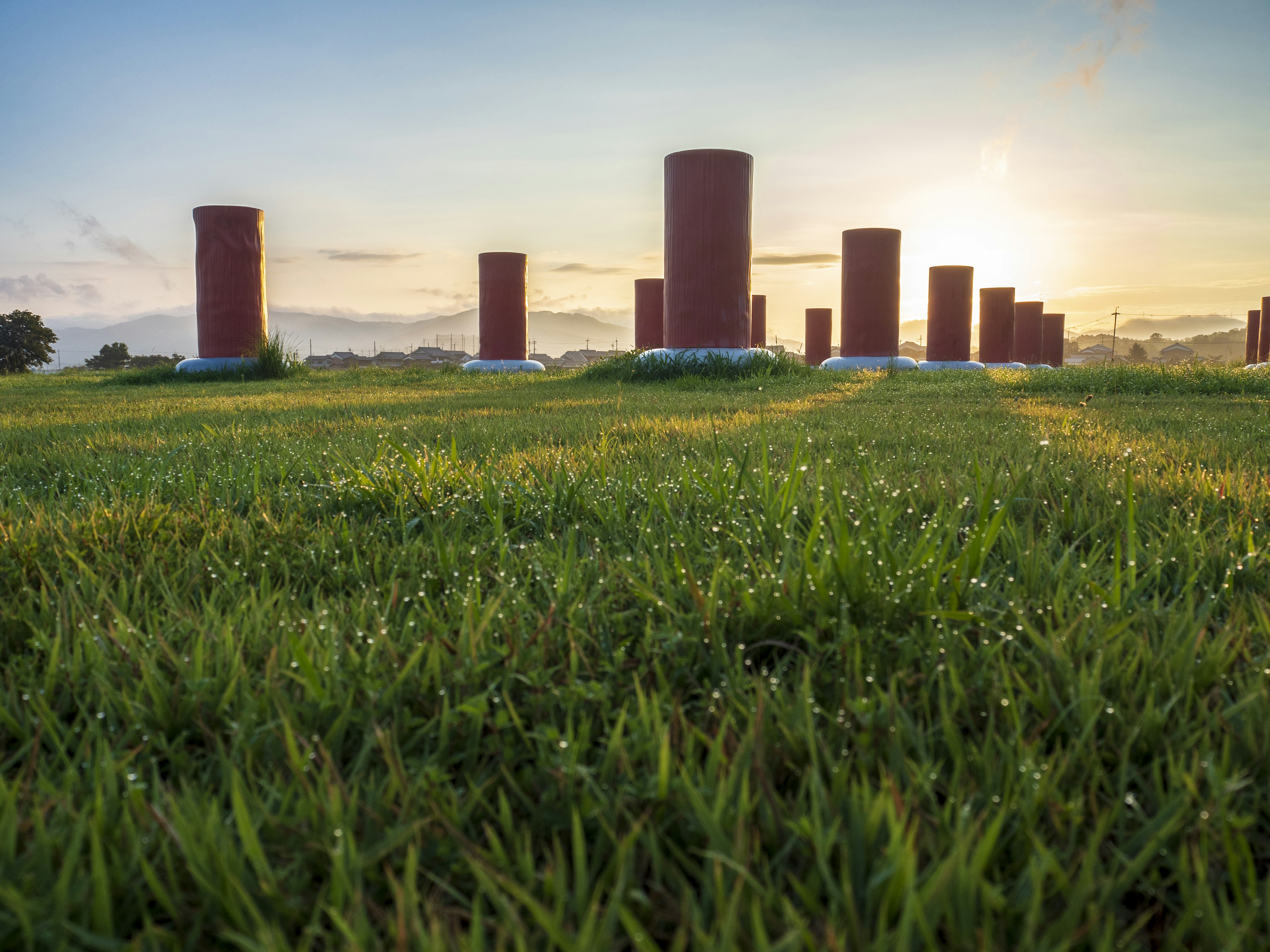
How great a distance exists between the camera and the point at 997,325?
65.9 feet

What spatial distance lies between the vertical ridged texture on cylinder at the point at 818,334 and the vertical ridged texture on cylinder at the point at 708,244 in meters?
19.8

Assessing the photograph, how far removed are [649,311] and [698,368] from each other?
12779 millimetres

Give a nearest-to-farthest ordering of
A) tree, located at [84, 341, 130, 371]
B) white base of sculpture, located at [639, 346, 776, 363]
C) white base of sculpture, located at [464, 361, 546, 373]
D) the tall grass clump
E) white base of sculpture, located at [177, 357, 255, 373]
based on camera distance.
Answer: the tall grass clump
white base of sculpture, located at [639, 346, 776, 363]
white base of sculpture, located at [177, 357, 255, 373]
white base of sculpture, located at [464, 361, 546, 373]
tree, located at [84, 341, 130, 371]

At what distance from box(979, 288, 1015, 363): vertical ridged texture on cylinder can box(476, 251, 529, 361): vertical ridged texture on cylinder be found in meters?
11.9

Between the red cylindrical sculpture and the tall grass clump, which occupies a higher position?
the red cylindrical sculpture

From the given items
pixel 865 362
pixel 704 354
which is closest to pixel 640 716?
pixel 704 354

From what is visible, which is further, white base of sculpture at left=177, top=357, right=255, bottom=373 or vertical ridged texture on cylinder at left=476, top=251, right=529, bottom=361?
vertical ridged texture on cylinder at left=476, top=251, right=529, bottom=361

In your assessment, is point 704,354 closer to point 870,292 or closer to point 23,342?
point 870,292

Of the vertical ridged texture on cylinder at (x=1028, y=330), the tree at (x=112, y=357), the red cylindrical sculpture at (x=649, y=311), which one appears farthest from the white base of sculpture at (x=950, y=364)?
the tree at (x=112, y=357)

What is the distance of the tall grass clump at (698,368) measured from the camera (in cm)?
866

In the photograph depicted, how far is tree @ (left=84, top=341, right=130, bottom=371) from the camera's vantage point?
45844mm

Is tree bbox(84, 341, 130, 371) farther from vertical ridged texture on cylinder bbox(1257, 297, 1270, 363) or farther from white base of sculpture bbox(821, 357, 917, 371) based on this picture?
vertical ridged texture on cylinder bbox(1257, 297, 1270, 363)

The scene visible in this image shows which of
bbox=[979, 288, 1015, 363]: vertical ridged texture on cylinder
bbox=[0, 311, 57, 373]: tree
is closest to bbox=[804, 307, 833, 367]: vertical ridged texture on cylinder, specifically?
bbox=[979, 288, 1015, 363]: vertical ridged texture on cylinder

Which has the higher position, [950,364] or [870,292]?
[870,292]
